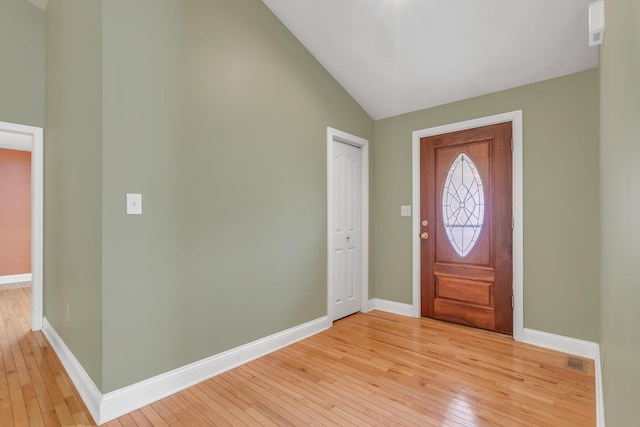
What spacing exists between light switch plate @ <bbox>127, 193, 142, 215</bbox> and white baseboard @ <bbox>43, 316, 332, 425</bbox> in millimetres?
1123

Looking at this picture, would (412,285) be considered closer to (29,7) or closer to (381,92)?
(381,92)

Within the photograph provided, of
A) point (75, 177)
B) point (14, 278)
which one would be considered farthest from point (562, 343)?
point (14, 278)

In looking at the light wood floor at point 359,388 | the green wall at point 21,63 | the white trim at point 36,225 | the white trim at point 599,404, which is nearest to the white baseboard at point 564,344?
the light wood floor at point 359,388

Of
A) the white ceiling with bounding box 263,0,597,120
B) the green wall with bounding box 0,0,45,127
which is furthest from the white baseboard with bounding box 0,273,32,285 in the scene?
the white ceiling with bounding box 263,0,597,120

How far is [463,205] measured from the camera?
3.41 m

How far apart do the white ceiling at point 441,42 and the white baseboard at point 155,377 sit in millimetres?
2839

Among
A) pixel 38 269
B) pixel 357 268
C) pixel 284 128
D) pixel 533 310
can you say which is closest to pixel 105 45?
pixel 284 128

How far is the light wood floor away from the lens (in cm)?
192

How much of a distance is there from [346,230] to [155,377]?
2.39 metres

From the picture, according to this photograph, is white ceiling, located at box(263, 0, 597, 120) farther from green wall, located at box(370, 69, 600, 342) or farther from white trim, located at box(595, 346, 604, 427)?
white trim, located at box(595, 346, 604, 427)

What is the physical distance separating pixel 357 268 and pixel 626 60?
3.33 meters

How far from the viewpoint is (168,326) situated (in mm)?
2205

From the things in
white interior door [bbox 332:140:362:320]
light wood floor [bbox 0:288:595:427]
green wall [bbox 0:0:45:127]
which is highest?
green wall [bbox 0:0:45:127]

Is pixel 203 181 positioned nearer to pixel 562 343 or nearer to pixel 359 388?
pixel 359 388
